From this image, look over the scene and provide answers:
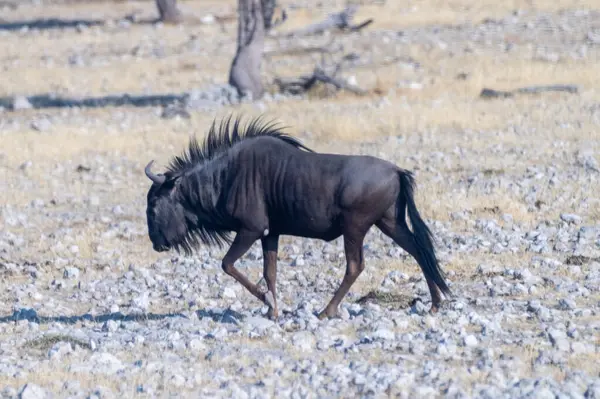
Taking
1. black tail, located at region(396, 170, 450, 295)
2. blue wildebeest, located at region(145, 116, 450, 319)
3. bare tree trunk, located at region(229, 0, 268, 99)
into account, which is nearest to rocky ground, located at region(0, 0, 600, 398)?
black tail, located at region(396, 170, 450, 295)

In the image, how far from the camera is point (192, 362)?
25.7 feet

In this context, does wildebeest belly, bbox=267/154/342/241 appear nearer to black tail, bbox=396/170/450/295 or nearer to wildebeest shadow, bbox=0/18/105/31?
black tail, bbox=396/170/450/295

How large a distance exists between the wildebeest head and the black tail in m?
1.74

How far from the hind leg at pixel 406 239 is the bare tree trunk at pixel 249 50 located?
14612 millimetres

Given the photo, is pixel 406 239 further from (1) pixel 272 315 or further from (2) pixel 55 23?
(2) pixel 55 23

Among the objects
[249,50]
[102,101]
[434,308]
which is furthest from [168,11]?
[434,308]

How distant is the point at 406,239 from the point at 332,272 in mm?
2002

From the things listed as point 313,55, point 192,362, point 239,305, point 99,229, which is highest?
point 192,362

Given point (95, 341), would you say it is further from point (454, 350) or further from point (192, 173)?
point (454, 350)

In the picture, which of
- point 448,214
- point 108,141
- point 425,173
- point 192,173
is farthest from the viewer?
point 108,141

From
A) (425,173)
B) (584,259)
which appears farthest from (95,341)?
(425,173)

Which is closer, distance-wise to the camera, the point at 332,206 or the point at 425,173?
the point at 332,206

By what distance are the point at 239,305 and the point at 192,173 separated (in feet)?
3.97

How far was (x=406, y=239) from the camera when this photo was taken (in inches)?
363
